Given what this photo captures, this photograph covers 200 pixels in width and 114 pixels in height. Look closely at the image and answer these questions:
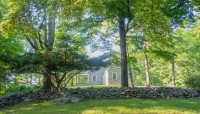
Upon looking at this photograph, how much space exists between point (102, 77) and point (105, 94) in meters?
24.5

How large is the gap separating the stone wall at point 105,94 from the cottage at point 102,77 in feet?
71.3

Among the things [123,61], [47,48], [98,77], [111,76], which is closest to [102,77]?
[98,77]

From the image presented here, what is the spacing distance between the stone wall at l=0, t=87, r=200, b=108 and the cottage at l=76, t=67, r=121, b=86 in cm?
2172

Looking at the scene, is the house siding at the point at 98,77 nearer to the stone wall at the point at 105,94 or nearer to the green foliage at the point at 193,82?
the green foliage at the point at 193,82

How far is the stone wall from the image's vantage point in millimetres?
10555

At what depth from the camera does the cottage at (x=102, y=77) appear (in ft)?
108

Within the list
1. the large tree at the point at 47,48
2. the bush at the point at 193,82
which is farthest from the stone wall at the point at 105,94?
the bush at the point at 193,82

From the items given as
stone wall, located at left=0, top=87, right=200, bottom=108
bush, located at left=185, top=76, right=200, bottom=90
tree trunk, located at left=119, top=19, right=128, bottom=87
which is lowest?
stone wall, located at left=0, top=87, right=200, bottom=108

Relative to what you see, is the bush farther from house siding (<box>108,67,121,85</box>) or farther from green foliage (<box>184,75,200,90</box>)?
house siding (<box>108,67,121,85</box>)

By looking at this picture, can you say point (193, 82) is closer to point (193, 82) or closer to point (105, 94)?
point (193, 82)

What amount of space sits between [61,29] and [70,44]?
5.40 m

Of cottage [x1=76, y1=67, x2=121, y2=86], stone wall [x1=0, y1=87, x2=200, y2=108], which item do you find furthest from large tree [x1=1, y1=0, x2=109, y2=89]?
cottage [x1=76, y1=67, x2=121, y2=86]

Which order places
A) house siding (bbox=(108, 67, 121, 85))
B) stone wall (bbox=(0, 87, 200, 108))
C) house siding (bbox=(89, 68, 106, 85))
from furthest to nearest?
house siding (bbox=(89, 68, 106, 85))
house siding (bbox=(108, 67, 121, 85))
stone wall (bbox=(0, 87, 200, 108))

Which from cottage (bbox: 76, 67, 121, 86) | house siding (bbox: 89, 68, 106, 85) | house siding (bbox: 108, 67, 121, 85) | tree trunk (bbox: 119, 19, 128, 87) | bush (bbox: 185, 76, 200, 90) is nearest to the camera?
bush (bbox: 185, 76, 200, 90)
